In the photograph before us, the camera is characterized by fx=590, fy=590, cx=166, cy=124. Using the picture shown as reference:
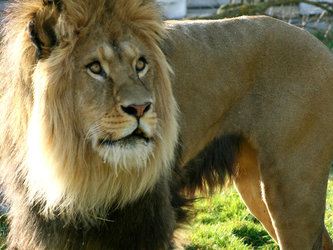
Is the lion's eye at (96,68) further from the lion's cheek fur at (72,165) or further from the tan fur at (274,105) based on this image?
the tan fur at (274,105)

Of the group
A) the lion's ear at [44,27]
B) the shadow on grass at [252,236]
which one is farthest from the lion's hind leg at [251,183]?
the lion's ear at [44,27]

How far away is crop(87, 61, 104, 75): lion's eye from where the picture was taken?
2598 millimetres

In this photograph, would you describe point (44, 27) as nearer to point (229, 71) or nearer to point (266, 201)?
point (229, 71)

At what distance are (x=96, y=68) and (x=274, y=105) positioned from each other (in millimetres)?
1370

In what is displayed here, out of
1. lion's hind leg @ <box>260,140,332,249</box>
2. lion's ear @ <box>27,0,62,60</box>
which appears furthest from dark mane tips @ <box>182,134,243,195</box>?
lion's ear @ <box>27,0,62,60</box>

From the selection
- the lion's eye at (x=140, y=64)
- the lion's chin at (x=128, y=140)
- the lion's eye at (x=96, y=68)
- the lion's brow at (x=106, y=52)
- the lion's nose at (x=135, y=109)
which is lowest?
the lion's chin at (x=128, y=140)

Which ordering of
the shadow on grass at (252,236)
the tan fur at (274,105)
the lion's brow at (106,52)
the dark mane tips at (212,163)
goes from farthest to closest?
the shadow on grass at (252,236), the dark mane tips at (212,163), the tan fur at (274,105), the lion's brow at (106,52)

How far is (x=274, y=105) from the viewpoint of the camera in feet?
11.7

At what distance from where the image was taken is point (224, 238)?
14.8 ft

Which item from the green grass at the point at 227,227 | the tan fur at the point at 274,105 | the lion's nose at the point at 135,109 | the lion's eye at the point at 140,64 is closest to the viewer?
the lion's nose at the point at 135,109

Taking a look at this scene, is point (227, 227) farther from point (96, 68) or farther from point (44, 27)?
point (44, 27)

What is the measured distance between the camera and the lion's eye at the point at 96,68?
260 centimetres

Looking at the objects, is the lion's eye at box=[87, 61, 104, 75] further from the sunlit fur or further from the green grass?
the green grass

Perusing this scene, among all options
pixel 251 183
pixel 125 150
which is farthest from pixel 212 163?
pixel 125 150
